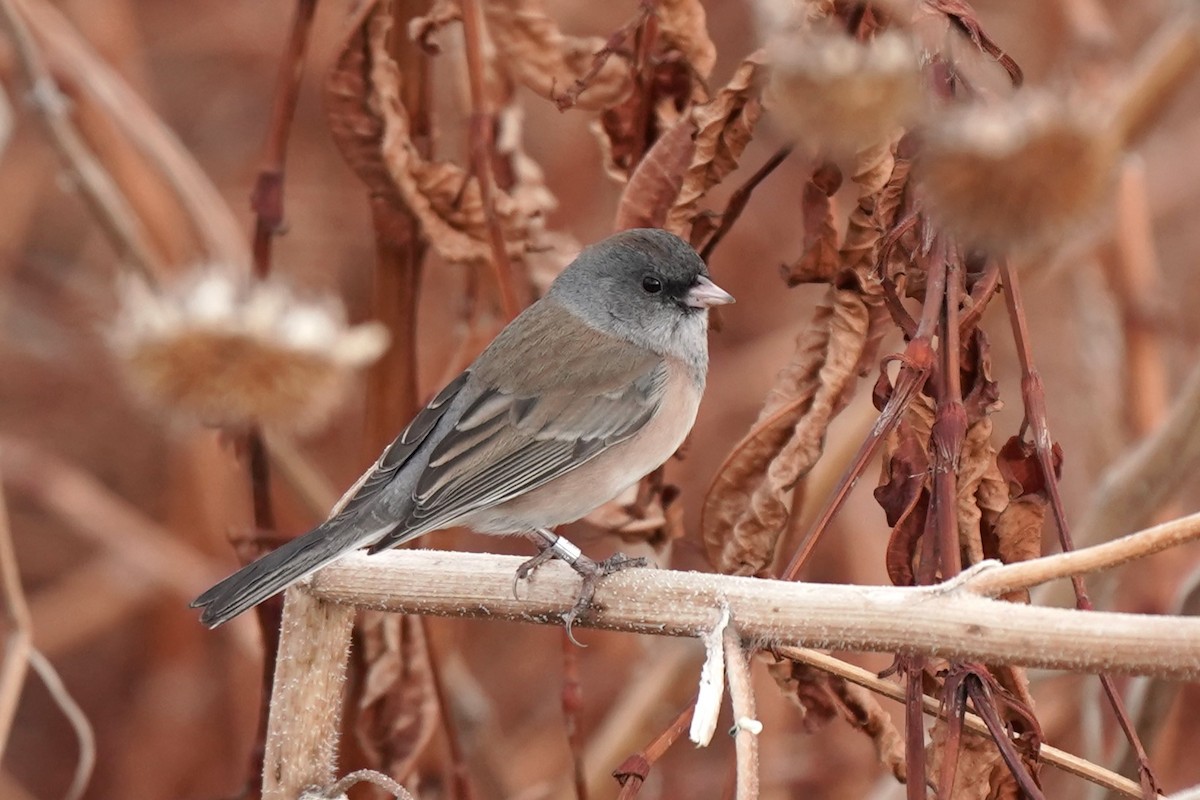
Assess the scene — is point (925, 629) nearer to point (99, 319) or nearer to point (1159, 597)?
point (1159, 597)

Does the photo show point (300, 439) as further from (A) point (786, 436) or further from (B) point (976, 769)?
(B) point (976, 769)

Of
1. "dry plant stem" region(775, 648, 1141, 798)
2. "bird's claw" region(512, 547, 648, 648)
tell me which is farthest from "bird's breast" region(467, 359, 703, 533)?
"dry plant stem" region(775, 648, 1141, 798)

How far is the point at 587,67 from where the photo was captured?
2.19 metres

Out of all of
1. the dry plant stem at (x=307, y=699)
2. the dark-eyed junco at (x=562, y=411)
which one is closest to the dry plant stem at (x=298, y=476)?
the dark-eyed junco at (x=562, y=411)

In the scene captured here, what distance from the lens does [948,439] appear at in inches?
49.1

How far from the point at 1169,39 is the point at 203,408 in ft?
6.48

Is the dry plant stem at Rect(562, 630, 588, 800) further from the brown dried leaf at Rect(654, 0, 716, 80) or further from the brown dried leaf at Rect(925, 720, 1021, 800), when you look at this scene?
the brown dried leaf at Rect(654, 0, 716, 80)

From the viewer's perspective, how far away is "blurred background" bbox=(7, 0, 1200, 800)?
362 cm

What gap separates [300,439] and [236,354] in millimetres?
2160

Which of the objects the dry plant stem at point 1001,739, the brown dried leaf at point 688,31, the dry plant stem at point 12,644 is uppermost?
the brown dried leaf at point 688,31

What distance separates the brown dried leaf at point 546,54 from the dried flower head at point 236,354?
0.59 metres

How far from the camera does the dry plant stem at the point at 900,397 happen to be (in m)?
1.23

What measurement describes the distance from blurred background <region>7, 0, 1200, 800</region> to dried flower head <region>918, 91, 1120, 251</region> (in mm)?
2264

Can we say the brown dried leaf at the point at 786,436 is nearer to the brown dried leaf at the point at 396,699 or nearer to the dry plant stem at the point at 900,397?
the dry plant stem at the point at 900,397
